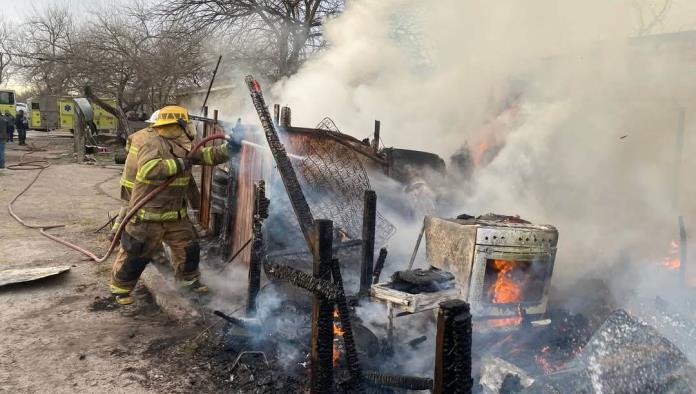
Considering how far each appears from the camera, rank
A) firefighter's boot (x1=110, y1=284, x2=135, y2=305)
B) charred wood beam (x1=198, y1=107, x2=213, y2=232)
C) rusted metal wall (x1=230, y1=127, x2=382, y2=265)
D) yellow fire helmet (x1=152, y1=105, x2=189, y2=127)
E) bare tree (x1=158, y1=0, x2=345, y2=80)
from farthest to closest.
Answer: bare tree (x1=158, y1=0, x2=345, y2=80)
charred wood beam (x1=198, y1=107, x2=213, y2=232)
rusted metal wall (x1=230, y1=127, x2=382, y2=265)
yellow fire helmet (x1=152, y1=105, x2=189, y2=127)
firefighter's boot (x1=110, y1=284, x2=135, y2=305)

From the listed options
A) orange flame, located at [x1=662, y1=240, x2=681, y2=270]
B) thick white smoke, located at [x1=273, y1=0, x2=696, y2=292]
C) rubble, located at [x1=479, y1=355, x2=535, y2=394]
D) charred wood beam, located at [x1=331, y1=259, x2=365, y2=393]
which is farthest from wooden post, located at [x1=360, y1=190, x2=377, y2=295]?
orange flame, located at [x1=662, y1=240, x2=681, y2=270]

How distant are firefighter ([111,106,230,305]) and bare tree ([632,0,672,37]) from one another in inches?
306

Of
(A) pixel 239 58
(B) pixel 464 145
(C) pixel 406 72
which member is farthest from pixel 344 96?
(A) pixel 239 58

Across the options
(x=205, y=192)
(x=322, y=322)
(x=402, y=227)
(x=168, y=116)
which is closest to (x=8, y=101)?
(x=205, y=192)

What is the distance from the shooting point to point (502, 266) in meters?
3.98

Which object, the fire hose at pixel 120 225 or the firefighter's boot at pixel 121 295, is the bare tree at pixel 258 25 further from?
the firefighter's boot at pixel 121 295

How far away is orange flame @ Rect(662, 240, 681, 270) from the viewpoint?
Result: 5.63 meters

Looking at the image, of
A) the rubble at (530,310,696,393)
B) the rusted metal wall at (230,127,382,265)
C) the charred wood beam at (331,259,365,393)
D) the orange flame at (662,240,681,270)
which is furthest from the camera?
the orange flame at (662,240,681,270)

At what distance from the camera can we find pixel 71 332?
386 centimetres

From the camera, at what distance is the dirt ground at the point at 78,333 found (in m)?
3.15

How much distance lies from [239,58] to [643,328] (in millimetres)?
14775

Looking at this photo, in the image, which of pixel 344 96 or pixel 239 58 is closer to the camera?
pixel 344 96

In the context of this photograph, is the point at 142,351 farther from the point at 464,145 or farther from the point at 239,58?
the point at 239,58

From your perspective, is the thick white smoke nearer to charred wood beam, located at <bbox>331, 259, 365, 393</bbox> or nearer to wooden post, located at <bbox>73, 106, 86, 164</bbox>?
charred wood beam, located at <bbox>331, 259, 365, 393</bbox>
